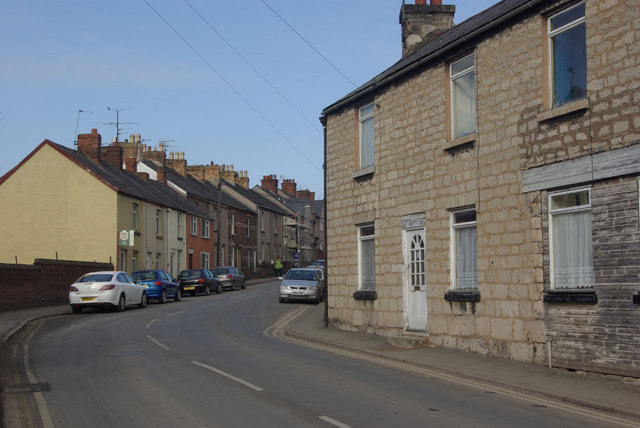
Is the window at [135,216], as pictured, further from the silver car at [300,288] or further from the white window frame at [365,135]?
the white window frame at [365,135]

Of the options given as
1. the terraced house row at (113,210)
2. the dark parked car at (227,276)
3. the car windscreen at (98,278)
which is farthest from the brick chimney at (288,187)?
the car windscreen at (98,278)

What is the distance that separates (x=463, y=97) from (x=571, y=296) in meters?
5.52

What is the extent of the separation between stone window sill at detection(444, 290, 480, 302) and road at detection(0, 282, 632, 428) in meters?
2.47

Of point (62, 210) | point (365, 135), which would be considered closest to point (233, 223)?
point (62, 210)

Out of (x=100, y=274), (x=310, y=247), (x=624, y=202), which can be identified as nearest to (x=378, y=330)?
(x=624, y=202)

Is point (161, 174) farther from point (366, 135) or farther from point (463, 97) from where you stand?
point (463, 97)

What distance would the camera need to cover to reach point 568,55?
13.0m

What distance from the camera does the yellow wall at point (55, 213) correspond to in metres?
41.0

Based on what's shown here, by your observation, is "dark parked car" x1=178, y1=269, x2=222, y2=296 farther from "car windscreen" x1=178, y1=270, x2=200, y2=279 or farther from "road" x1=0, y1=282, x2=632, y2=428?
"road" x1=0, y1=282, x2=632, y2=428

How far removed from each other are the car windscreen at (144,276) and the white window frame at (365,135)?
54.1 ft

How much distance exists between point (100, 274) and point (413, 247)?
14206 mm

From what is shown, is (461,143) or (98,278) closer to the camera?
(461,143)

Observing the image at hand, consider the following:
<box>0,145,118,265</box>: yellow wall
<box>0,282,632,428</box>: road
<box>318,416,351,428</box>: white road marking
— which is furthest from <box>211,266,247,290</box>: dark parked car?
<box>318,416,351,428</box>: white road marking

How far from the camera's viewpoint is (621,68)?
11.7m
